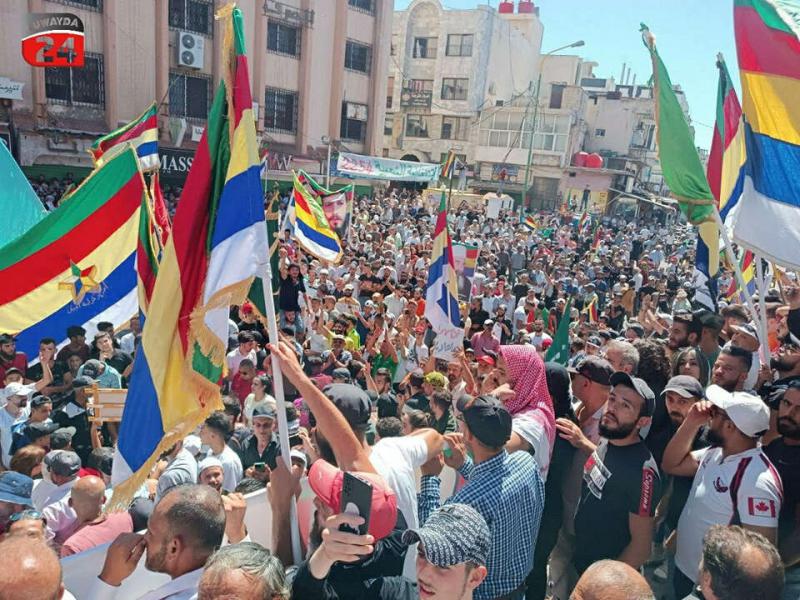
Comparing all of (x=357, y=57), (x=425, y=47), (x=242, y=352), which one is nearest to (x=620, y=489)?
(x=242, y=352)

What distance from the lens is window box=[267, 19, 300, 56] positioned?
25.3 m

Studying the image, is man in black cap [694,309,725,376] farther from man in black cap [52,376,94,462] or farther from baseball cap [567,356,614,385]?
man in black cap [52,376,94,462]

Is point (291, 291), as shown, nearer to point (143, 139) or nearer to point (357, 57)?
point (143, 139)

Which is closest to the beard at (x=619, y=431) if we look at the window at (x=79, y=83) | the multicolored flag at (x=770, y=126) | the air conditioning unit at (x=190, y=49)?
the multicolored flag at (x=770, y=126)

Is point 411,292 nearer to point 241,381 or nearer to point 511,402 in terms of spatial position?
point 241,381

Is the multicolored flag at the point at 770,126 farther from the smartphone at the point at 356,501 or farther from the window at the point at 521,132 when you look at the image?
the window at the point at 521,132

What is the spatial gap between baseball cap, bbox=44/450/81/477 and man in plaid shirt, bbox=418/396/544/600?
2448 mm

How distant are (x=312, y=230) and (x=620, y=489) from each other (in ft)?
25.2

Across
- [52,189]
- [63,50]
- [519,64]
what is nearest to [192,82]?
[63,50]

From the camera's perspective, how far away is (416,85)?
41281 mm

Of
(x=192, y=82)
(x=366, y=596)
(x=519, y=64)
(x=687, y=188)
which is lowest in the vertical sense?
(x=366, y=596)

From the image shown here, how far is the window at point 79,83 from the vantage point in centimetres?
1917

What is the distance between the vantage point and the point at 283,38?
2588 cm

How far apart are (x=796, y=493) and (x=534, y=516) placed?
116 cm
